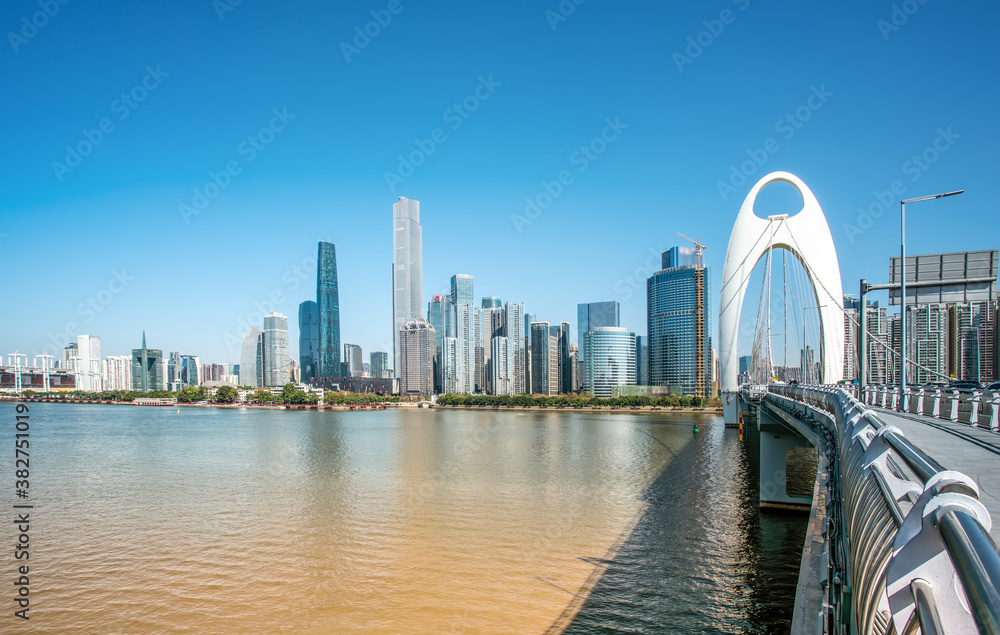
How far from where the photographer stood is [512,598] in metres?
11.7

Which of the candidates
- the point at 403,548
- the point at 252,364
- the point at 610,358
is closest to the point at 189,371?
the point at 252,364

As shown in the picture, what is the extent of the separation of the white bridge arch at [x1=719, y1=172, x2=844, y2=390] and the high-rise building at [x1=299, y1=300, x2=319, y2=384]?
145039 mm

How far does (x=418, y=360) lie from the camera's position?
157 m

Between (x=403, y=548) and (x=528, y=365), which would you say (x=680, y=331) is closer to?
(x=528, y=365)

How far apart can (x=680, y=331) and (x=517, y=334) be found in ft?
151

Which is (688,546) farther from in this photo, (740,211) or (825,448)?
(740,211)

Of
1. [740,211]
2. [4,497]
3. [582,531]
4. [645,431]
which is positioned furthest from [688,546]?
[740,211]

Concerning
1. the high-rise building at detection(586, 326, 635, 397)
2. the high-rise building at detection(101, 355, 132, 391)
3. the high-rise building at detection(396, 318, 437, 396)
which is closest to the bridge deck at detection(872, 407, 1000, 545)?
the high-rise building at detection(586, 326, 635, 397)

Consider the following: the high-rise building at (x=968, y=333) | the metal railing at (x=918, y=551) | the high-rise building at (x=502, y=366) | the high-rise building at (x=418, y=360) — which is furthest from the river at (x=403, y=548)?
the high-rise building at (x=418, y=360)

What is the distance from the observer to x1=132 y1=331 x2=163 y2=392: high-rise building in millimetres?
147125

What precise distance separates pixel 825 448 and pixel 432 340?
14852 centimetres

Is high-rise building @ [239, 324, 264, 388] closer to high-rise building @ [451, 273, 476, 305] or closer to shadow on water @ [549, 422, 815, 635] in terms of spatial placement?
high-rise building @ [451, 273, 476, 305]

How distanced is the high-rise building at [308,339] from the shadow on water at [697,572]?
16440 centimetres

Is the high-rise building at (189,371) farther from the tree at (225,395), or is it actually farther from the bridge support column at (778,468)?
the bridge support column at (778,468)
